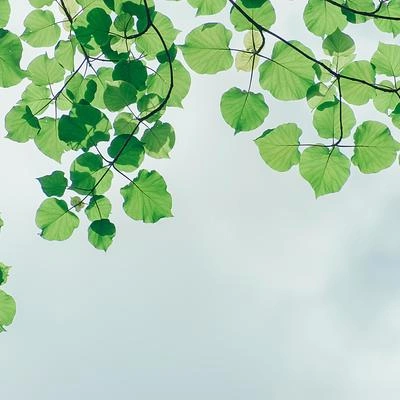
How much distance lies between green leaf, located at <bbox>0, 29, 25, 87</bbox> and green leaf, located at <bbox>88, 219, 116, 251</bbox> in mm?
502

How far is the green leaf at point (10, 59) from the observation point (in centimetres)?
159

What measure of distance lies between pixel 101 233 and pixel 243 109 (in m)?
0.58

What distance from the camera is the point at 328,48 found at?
1.67 metres

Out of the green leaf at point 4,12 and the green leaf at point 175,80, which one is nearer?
the green leaf at point 4,12

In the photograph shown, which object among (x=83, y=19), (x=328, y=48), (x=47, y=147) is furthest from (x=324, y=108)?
(x=47, y=147)

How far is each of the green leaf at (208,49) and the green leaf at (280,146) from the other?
10.1 inches

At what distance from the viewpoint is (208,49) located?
5.27ft

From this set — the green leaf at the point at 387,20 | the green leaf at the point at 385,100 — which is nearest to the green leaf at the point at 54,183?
the green leaf at the point at 385,100

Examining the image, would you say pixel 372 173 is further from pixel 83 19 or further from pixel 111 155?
pixel 83 19

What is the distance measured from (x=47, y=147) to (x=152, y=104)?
1.28 feet

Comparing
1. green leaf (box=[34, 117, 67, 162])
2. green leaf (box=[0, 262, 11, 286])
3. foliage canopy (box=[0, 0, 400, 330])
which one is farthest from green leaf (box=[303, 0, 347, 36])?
green leaf (box=[0, 262, 11, 286])

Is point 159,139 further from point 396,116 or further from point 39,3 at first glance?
point 396,116

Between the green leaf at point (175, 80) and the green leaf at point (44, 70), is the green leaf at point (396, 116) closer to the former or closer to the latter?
the green leaf at point (175, 80)

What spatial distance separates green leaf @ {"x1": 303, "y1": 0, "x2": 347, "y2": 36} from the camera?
166cm
